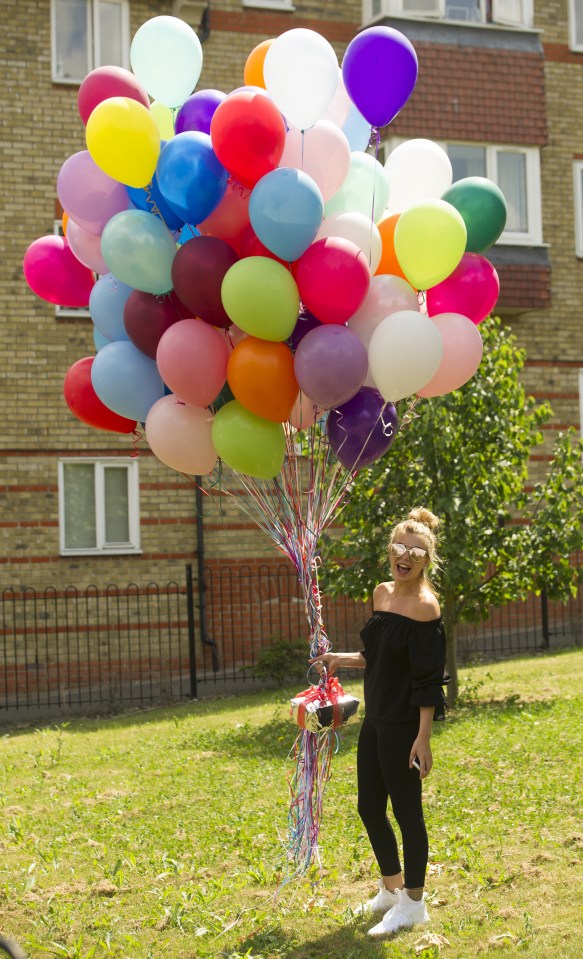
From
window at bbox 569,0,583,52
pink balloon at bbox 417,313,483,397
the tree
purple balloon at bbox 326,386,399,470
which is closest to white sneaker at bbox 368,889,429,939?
purple balloon at bbox 326,386,399,470

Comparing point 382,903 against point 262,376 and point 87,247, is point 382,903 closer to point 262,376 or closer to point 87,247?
point 262,376

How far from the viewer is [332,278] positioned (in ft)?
16.8

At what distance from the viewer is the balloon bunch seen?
17.0ft

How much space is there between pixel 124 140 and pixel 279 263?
3.12 ft

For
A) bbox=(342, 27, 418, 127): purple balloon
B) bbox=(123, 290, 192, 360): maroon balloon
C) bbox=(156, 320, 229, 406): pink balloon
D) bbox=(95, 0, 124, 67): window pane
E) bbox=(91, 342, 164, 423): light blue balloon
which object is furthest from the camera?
bbox=(95, 0, 124, 67): window pane

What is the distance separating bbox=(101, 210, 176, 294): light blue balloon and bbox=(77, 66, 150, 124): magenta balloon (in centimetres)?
67

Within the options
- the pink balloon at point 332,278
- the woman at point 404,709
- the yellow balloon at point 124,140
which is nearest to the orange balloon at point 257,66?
the yellow balloon at point 124,140

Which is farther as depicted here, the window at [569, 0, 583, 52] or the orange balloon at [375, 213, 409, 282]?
the window at [569, 0, 583, 52]

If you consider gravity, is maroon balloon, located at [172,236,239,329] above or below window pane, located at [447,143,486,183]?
below

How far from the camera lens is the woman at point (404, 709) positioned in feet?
16.9

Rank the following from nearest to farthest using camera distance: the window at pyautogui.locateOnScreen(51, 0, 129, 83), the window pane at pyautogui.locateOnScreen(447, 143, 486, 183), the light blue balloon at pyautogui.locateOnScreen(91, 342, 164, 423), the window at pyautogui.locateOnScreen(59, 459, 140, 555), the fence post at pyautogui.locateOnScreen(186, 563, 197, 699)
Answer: the light blue balloon at pyautogui.locateOnScreen(91, 342, 164, 423) < the fence post at pyautogui.locateOnScreen(186, 563, 197, 699) < the window at pyautogui.locateOnScreen(59, 459, 140, 555) < the window at pyautogui.locateOnScreen(51, 0, 129, 83) < the window pane at pyautogui.locateOnScreen(447, 143, 486, 183)

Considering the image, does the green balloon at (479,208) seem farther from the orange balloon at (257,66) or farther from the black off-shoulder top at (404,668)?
the black off-shoulder top at (404,668)

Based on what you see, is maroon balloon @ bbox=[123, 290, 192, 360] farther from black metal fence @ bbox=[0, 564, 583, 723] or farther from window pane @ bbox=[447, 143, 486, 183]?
window pane @ bbox=[447, 143, 486, 183]

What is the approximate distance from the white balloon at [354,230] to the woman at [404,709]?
1339mm
